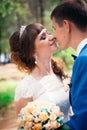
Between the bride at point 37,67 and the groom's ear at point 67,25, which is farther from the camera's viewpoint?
the bride at point 37,67

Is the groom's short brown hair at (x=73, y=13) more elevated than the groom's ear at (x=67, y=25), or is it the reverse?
the groom's short brown hair at (x=73, y=13)

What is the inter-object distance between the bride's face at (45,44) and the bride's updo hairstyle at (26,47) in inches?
1.7

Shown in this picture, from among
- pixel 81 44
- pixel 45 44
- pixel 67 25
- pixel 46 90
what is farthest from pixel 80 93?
pixel 46 90

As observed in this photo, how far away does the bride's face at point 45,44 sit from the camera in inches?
156

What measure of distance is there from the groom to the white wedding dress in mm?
1183

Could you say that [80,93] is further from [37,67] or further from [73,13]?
[37,67]

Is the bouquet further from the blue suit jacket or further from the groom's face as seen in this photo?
the groom's face

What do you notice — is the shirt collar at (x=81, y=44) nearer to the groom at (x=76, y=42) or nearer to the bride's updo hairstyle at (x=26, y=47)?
the groom at (x=76, y=42)

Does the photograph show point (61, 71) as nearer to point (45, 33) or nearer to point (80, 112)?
point (45, 33)

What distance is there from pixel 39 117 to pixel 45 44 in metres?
1.38

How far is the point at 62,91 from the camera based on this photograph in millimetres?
4098

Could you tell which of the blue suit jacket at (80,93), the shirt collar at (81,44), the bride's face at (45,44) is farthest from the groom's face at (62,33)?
the bride's face at (45,44)

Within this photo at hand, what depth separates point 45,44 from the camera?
3996mm

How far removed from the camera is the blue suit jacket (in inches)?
95.6
